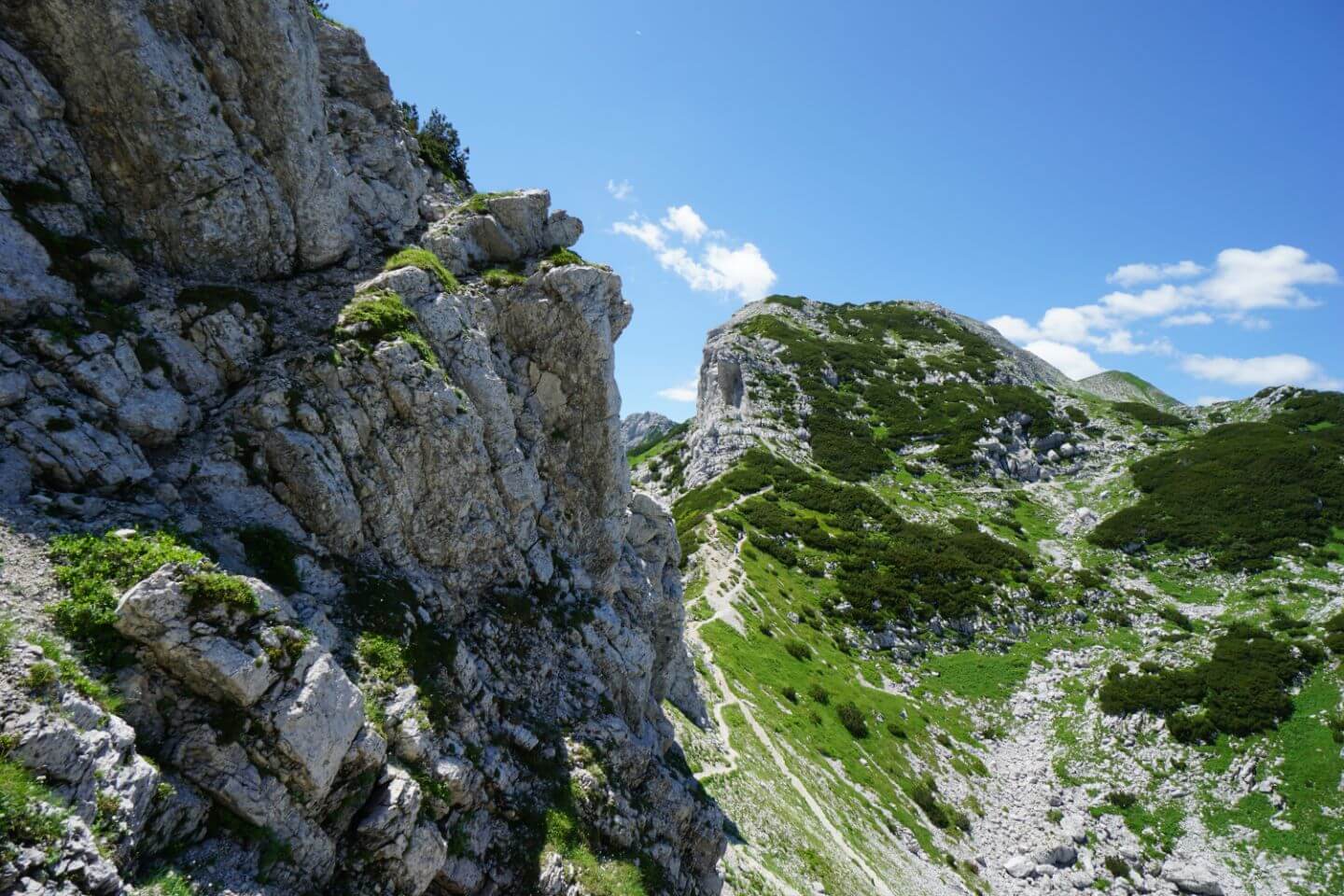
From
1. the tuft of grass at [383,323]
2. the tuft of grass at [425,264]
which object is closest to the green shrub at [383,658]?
the tuft of grass at [383,323]

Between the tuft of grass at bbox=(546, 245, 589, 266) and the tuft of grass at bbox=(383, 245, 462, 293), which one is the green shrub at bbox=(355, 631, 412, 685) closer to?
the tuft of grass at bbox=(383, 245, 462, 293)

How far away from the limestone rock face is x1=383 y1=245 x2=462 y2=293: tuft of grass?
224cm

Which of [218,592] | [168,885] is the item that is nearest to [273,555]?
[218,592]

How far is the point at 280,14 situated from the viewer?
2177 centimetres

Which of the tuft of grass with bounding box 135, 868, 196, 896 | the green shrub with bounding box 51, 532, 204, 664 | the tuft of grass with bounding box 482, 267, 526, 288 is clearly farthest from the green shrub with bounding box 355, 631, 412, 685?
the tuft of grass with bounding box 482, 267, 526, 288

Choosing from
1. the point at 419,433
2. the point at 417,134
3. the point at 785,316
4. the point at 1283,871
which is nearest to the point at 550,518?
the point at 419,433

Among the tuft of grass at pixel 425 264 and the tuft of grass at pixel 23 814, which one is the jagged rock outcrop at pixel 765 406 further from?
the tuft of grass at pixel 23 814

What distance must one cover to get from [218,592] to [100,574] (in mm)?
2093

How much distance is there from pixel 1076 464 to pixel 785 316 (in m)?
75.9

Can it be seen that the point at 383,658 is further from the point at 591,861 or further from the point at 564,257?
the point at 564,257

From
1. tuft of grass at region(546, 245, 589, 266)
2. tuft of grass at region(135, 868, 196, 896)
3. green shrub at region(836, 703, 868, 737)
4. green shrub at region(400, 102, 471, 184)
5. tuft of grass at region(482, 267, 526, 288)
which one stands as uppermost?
green shrub at region(400, 102, 471, 184)

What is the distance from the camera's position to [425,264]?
2417 centimetres

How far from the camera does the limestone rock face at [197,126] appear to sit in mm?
17391

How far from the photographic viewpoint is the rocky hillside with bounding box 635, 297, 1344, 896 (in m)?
41.5
